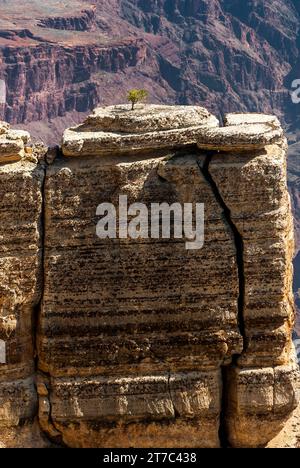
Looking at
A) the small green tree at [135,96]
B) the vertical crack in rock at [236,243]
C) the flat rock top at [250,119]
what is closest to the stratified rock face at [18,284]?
the small green tree at [135,96]

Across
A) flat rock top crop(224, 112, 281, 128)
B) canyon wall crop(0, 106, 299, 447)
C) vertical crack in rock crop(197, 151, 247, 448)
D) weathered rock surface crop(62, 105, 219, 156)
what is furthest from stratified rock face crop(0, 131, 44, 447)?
flat rock top crop(224, 112, 281, 128)

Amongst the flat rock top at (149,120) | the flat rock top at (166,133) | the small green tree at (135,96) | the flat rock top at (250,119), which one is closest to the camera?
the flat rock top at (166,133)

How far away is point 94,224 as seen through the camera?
18.0m

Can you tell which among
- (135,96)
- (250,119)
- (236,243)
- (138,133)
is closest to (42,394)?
(236,243)

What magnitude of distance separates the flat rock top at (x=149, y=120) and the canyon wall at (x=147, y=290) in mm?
26

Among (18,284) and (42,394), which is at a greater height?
(18,284)

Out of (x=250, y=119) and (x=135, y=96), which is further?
(x=135, y=96)

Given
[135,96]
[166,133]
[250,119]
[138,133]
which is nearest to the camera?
[166,133]

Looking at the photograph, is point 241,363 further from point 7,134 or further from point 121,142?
point 7,134

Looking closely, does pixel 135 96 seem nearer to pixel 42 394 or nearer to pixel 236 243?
pixel 236 243

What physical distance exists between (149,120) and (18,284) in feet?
12.5

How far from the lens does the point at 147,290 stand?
59.4 feet

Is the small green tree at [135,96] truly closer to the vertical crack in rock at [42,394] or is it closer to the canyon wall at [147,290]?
the canyon wall at [147,290]

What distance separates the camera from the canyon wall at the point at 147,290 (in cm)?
1784
